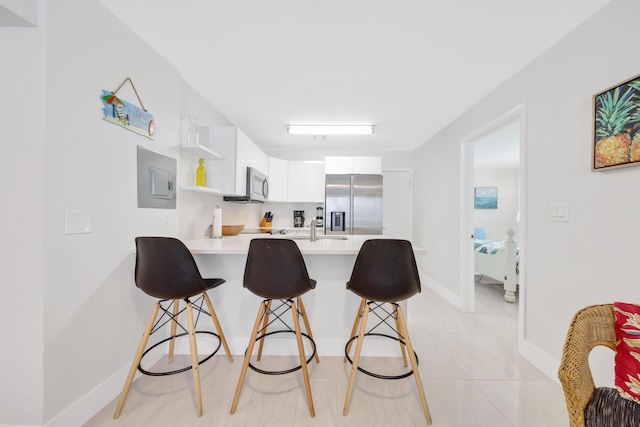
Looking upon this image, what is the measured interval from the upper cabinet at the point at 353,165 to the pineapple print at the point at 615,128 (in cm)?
282

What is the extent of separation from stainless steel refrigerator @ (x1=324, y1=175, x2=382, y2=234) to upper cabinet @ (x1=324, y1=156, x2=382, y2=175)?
13 centimetres

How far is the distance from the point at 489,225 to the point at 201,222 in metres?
6.45

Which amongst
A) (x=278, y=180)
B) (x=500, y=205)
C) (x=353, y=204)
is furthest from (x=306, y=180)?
(x=500, y=205)

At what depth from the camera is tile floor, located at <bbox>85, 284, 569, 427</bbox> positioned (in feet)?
4.65

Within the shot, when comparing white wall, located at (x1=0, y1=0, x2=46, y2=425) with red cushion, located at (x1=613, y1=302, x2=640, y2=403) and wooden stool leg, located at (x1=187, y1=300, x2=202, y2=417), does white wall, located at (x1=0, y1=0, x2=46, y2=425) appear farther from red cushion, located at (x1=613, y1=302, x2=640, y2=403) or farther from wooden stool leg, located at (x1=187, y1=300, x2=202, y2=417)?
red cushion, located at (x1=613, y1=302, x2=640, y2=403)

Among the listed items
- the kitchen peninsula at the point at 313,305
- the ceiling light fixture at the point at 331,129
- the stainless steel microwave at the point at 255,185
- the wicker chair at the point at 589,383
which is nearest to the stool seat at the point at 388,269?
the kitchen peninsula at the point at 313,305

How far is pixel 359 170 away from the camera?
4.22m

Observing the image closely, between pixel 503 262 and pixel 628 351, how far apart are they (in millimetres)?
2997

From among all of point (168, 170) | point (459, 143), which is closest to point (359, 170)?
point (459, 143)

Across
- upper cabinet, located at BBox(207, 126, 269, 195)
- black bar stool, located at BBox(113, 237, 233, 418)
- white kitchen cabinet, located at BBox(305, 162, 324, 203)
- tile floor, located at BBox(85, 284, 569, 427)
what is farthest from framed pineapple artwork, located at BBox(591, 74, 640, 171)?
white kitchen cabinet, located at BBox(305, 162, 324, 203)

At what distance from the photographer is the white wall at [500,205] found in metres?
6.18

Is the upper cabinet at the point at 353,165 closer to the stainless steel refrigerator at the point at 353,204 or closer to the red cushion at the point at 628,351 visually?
the stainless steel refrigerator at the point at 353,204

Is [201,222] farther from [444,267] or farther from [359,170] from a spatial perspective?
[444,267]

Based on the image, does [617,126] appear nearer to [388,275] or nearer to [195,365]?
[388,275]
